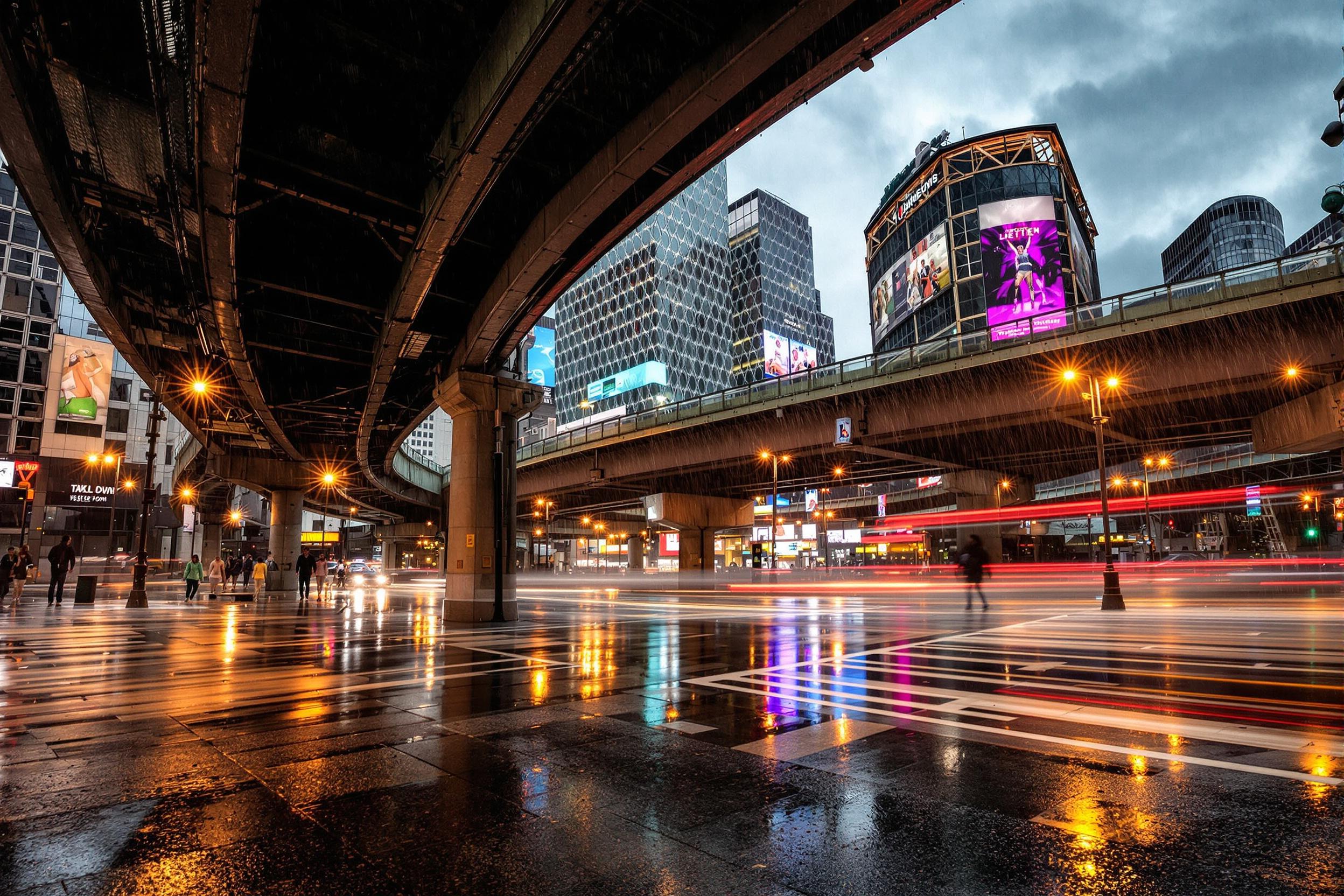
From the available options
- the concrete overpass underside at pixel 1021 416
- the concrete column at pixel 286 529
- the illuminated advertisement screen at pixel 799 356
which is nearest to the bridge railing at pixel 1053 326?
the concrete overpass underside at pixel 1021 416

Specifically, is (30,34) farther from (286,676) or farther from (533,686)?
(533,686)

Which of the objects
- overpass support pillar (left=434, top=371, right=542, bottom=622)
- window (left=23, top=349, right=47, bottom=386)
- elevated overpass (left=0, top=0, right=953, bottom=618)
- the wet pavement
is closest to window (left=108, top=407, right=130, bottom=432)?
window (left=23, top=349, right=47, bottom=386)

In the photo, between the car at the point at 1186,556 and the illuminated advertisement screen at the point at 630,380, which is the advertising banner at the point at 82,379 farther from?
the car at the point at 1186,556

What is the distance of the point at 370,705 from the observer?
8.16 metres

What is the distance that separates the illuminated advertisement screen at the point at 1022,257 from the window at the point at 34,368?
10877 cm

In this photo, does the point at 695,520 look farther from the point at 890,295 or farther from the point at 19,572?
the point at 890,295

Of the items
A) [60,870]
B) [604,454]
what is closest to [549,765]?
[60,870]

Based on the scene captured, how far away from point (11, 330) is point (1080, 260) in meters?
131

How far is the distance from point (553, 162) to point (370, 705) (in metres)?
9.64

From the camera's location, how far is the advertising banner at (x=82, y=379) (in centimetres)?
7606

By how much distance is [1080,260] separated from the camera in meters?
101

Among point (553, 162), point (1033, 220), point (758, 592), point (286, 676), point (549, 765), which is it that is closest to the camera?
point (549, 765)

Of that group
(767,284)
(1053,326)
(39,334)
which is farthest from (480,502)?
(767,284)

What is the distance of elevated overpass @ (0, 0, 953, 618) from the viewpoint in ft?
28.9
